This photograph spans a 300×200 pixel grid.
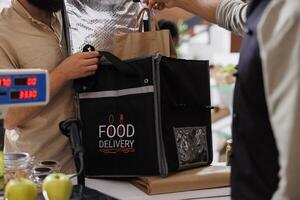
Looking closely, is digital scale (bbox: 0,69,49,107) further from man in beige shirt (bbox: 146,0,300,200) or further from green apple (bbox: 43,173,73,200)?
man in beige shirt (bbox: 146,0,300,200)

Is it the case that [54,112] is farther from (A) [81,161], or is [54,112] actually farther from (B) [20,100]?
(B) [20,100]

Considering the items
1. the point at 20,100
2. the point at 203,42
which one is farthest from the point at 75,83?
the point at 203,42

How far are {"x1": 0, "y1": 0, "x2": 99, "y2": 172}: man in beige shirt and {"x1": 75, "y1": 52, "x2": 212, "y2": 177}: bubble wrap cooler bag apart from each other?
0.14 metres

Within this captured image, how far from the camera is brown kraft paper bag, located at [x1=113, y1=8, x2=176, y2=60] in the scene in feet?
5.03

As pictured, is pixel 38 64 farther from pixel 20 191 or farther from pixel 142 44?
pixel 20 191

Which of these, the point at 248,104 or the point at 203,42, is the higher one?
the point at 203,42

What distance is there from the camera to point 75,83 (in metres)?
1.53

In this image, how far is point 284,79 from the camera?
2.61ft

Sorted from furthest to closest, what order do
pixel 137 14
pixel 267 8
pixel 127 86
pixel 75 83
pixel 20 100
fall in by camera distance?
pixel 137 14
pixel 75 83
pixel 127 86
pixel 20 100
pixel 267 8

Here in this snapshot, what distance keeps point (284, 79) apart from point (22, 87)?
55 cm

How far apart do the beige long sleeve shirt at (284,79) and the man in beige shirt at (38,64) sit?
817 millimetres

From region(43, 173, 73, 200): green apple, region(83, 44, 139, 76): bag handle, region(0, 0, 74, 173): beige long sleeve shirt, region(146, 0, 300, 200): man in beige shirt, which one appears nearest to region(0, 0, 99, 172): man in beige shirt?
region(0, 0, 74, 173): beige long sleeve shirt

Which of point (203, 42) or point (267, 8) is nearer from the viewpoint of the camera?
point (267, 8)

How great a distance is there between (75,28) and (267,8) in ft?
2.90
